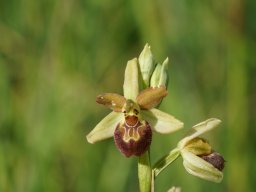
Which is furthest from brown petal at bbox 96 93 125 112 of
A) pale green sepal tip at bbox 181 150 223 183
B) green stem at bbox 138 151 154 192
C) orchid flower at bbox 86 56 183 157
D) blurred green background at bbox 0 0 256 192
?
blurred green background at bbox 0 0 256 192

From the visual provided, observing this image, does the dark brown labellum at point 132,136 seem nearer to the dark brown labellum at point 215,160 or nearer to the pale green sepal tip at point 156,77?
the pale green sepal tip at point 156,77

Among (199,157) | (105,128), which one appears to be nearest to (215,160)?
(199,157)

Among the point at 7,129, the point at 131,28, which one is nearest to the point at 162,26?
the point at 131,28

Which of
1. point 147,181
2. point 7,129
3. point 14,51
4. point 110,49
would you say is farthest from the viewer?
point 110,49

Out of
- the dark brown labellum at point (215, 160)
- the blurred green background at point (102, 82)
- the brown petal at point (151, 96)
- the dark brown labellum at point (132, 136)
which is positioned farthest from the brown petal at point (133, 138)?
the blurred green background at point (102, 82)

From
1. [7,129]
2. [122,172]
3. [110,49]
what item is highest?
[110,49]

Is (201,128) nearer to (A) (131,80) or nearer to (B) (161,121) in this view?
(B) (161,121)

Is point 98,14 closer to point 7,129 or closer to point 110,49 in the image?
point 110,49
